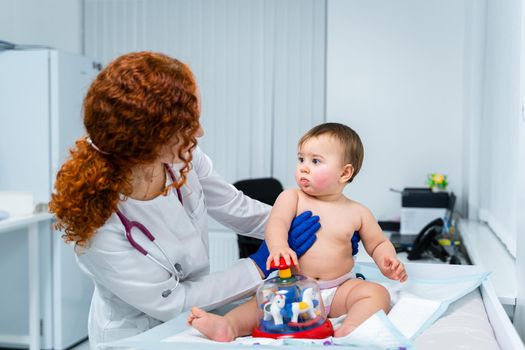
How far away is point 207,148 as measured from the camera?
4.32 metres

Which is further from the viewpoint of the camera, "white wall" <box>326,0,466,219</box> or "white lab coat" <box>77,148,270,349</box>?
"white wall" <box>326,0,466,219</box>

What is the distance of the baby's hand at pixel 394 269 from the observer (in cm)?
151

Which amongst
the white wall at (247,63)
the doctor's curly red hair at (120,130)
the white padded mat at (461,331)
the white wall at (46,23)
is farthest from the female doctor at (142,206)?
the white wall at (46,23)

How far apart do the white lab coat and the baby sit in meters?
0.13

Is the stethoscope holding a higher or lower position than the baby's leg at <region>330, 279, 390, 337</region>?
higher

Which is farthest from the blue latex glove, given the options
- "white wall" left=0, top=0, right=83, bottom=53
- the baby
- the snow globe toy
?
"white wall" left=0, top=0, right=83, bottom=53

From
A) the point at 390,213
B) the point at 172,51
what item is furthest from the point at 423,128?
the point at 172,51

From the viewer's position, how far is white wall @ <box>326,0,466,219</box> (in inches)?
145

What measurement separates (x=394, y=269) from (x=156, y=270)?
0.57m

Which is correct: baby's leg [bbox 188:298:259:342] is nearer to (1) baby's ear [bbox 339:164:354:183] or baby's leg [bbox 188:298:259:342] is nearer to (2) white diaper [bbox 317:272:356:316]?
(2) white diaper [bbox 317:272:356:316]

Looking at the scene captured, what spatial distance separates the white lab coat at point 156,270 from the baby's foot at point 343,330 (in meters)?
0.33

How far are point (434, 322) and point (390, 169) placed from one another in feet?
8.07

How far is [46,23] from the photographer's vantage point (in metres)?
4.40

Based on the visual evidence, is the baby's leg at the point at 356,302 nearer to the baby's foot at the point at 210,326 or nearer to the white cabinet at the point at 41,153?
the baby's foot at the point at 210,326
